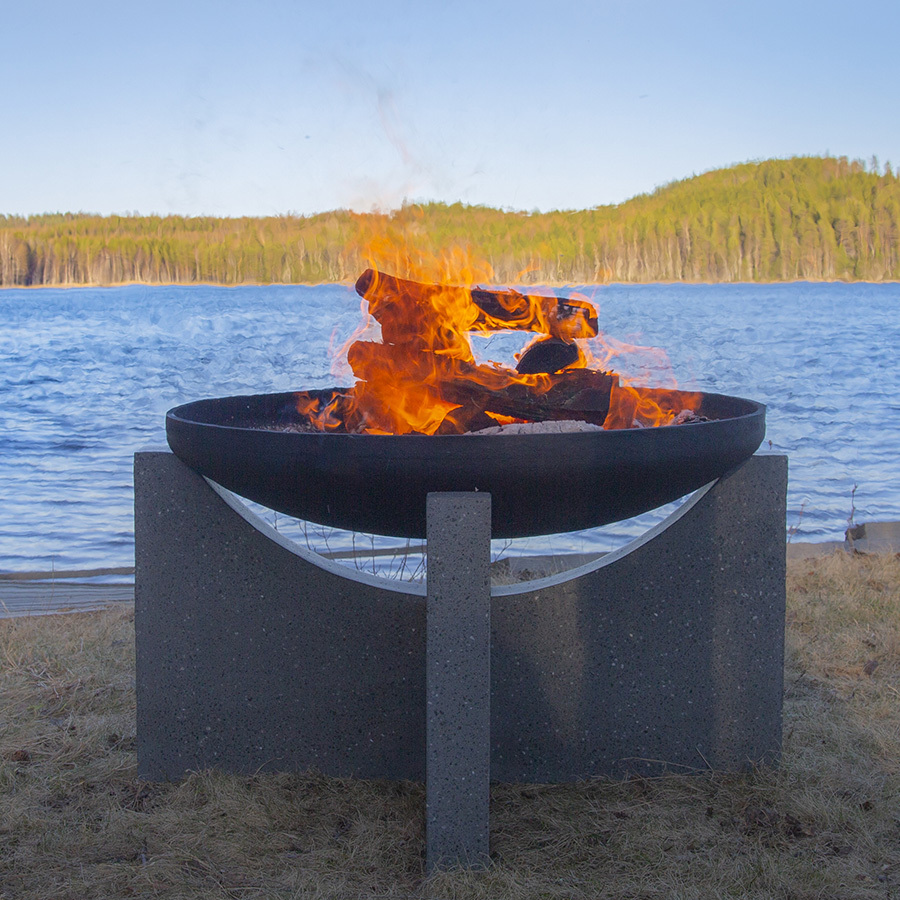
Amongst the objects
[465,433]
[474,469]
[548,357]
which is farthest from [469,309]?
[474,469]

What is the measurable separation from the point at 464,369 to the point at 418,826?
1288 mm

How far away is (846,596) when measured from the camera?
425 cm

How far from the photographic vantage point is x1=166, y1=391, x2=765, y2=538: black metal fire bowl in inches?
76.4

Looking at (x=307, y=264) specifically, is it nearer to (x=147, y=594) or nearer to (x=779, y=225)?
(x=147, y=594)

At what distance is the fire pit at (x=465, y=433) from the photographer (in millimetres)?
1954

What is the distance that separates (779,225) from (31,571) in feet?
83.1

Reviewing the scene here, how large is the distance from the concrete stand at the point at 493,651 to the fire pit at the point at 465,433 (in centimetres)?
34

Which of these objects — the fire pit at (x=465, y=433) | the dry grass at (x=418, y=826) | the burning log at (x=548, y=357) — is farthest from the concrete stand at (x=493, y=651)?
the burning log at (x=548, y=357)

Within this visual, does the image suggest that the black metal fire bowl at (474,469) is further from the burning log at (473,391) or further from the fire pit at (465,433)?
the burning log at (473,391)

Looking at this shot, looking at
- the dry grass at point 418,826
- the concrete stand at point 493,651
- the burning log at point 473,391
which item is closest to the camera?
the dry grass at point 418,826

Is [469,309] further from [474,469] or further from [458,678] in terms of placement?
[458,678]

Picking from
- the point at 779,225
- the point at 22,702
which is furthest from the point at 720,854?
the point at 779,225

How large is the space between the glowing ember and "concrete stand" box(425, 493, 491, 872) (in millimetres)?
469

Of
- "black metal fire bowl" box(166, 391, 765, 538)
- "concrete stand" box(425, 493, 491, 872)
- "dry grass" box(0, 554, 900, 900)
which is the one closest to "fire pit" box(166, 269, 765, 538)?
"black metal fire bowl" box(166, 391, 765, 538)
